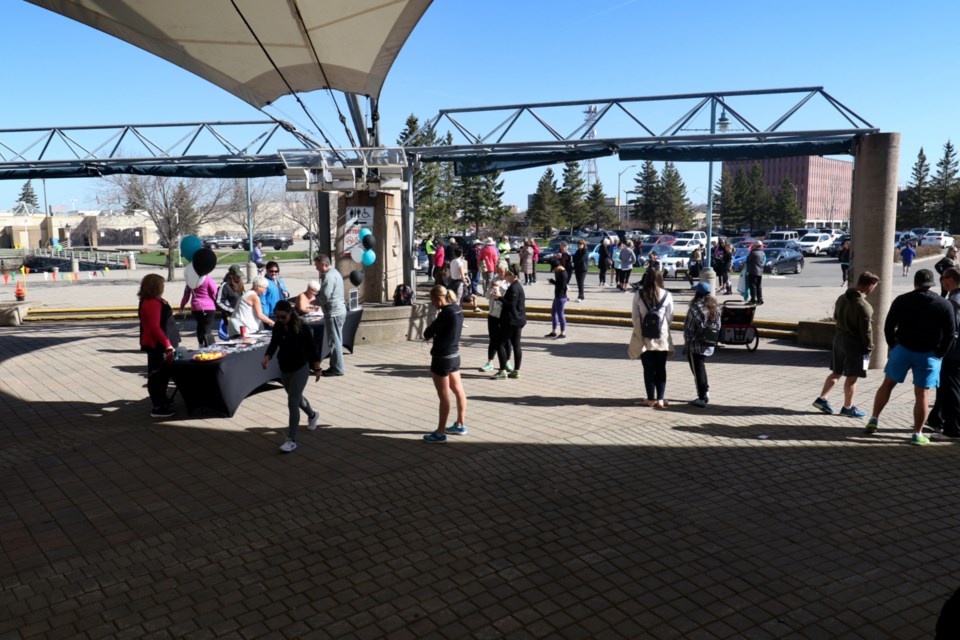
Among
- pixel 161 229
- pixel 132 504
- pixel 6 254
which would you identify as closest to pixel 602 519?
pixel 132 504

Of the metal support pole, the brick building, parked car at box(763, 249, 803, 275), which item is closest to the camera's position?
the metal support pole

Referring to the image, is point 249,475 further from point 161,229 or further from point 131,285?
point 161,229

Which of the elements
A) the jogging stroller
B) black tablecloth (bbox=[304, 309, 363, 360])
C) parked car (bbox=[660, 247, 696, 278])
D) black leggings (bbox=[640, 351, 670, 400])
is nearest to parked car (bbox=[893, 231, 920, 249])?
parked car (bbox=[660, 247, 696, 278])

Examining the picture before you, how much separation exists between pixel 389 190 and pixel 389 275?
75.0 inches

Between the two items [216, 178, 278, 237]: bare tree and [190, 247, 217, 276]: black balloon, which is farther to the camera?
[216, 178, 278, 237]: bare tree

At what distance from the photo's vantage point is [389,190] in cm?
1588

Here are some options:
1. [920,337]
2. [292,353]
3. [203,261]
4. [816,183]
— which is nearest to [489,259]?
[203,261]

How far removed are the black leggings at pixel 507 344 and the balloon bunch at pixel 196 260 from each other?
4.63m

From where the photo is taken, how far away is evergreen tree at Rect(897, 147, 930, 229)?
86.0 m

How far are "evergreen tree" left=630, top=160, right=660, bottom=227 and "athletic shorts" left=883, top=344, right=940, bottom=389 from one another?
86.3 meters

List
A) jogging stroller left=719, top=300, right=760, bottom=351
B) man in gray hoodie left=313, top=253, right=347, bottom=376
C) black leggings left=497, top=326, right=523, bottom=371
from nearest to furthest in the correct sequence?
black leggings left=497, top=326, right=523, bottom=371 → man in gray hoodie left=313, top=253, right=347, bottom=376 → jogging stroller left=719, top=300, right=760, bottom=351

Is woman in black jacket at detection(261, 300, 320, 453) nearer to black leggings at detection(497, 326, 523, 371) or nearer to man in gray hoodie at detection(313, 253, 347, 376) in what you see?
man in gray hoodie at detection(313, 253, 347, 376)

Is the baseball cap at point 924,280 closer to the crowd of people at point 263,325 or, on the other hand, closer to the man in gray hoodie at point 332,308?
the crowd of people at point 263,325

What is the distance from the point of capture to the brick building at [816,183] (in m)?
142
